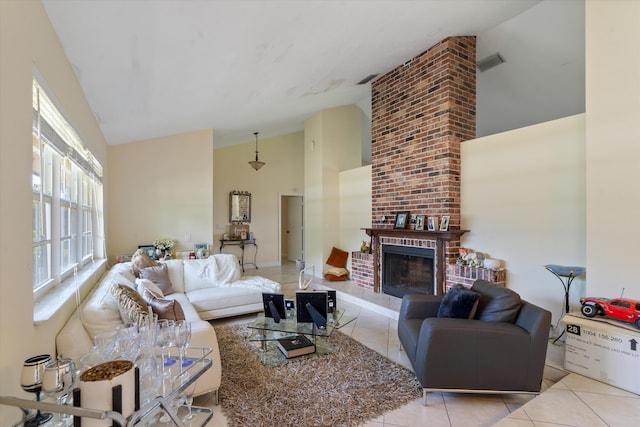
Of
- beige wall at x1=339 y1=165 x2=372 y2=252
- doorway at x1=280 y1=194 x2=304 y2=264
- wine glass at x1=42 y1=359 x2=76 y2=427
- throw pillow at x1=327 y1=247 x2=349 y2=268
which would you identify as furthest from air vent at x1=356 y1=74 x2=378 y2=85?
wine glass at x1=42 y1=359 x2=76 y2=427

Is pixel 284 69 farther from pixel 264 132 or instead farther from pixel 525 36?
pixel 264 132

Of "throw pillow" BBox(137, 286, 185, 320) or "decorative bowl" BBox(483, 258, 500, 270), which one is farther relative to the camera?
"decorative bowl" BBox(483, 258, 500, 270)

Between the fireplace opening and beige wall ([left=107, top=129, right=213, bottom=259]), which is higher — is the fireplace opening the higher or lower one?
the lower one

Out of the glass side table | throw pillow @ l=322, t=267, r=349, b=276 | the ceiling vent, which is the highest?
the ceiling vent

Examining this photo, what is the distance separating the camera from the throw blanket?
13.4ft

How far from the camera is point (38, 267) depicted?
1.94 m

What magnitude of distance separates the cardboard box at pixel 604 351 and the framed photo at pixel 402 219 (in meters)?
2.22

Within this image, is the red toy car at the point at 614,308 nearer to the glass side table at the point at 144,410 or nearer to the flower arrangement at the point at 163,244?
the glass side table at the point at 144,410

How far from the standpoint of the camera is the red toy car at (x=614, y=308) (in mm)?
2191

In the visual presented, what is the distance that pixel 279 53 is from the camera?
2816mm

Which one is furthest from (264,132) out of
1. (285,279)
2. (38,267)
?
(38,267)

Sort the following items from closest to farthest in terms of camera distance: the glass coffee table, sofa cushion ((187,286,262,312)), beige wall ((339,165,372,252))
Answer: the glass coffee table, sofa cushion ((187,286,262,312)), beige wall ((339,165,372,252))

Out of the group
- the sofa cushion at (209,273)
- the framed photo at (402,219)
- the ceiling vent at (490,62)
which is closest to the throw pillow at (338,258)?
the framed photo at (402,219)

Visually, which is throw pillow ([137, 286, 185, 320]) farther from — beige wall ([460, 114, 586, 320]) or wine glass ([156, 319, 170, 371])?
beige wall ([460, 114, 586, 320])
